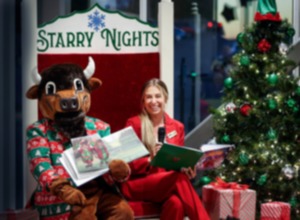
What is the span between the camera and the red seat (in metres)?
5.23

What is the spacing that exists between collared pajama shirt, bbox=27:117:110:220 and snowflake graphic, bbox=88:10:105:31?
89 cm

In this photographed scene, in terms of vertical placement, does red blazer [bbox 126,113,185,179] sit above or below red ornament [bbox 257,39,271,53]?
below

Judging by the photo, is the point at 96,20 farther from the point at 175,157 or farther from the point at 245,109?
the point at 245,109

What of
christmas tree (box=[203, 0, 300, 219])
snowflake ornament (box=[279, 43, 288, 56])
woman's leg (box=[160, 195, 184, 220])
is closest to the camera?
woman's leg (box=[160, 195, 184, 220])

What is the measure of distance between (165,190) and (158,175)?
0.34ft

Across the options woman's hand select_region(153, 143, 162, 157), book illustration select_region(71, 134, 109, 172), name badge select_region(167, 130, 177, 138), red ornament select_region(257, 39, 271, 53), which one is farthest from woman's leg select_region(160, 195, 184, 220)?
red ornament select_region(257, 39, 271, 53)

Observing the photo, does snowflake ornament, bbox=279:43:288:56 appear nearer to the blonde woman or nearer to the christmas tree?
the christmas tree

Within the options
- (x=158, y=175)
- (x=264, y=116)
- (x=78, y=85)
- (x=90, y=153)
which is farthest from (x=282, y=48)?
(x=90, y=153)

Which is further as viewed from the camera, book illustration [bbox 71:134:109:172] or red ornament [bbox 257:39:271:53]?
red ornament [bbox 257:39:271:53]

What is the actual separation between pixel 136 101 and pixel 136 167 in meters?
0.54

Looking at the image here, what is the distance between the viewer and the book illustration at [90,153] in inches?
186

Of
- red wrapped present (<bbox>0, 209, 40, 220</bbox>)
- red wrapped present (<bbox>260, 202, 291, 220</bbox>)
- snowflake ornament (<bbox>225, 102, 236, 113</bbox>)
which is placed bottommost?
red wrapped present (<bbox>260, 202, 291, 220</bbox>)

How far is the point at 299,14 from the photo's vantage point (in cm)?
791

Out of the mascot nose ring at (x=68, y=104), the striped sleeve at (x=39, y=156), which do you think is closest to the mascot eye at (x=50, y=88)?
the mascot nose ring at (x=68, y=104)
